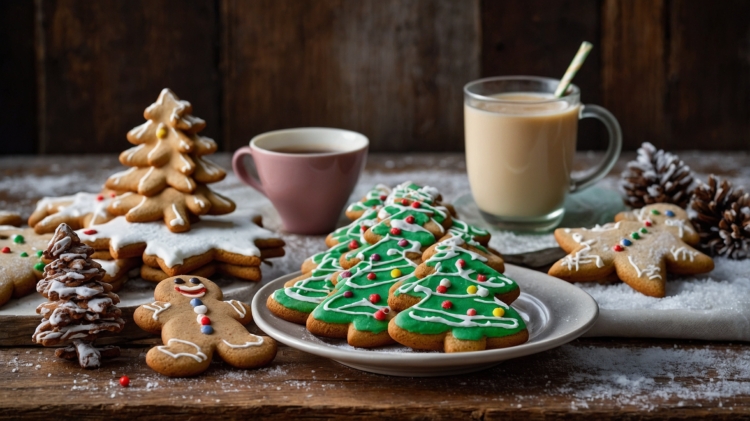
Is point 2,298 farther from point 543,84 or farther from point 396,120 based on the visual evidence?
point 396,120

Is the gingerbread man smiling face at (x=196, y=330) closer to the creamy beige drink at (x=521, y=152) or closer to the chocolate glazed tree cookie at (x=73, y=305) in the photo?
the chocolate glazed tree cookie at (x=73, y=305)

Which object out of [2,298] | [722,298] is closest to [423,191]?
[722,298]

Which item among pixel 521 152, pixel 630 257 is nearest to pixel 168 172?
pixel 521 152

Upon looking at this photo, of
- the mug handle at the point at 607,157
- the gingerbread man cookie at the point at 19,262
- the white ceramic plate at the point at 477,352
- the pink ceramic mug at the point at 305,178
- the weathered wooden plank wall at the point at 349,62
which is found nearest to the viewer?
the white ceramic plate at the point at 477,352

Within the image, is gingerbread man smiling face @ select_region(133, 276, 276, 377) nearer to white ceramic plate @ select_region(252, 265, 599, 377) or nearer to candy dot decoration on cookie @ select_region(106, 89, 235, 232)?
white ceramic plate @ select_region(252, 265, 599, 377)

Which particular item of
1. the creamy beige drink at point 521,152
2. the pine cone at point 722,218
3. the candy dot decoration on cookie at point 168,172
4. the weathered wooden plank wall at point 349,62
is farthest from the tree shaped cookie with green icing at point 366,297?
the weathered wooden plank wall at point 349,62

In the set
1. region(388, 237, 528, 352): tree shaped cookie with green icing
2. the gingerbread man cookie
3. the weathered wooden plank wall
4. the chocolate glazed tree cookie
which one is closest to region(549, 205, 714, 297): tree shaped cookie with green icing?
region(388, 237, 528, 352): tree shaped cookie with green icing
